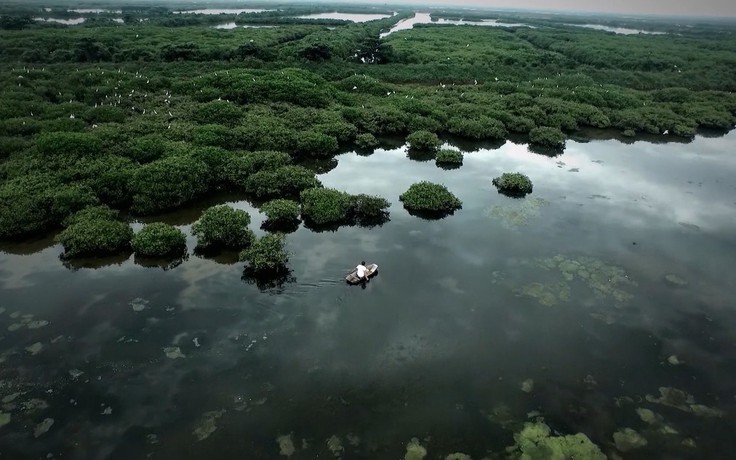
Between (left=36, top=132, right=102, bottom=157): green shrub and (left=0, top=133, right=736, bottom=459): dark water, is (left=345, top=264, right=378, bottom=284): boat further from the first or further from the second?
(left=36, top=132, right=102, bottom=157): green shrub

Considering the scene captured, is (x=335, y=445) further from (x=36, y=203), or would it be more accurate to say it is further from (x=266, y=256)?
(x=36, y=203)

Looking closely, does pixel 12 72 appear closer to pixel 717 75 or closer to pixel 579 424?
pixel 579 424

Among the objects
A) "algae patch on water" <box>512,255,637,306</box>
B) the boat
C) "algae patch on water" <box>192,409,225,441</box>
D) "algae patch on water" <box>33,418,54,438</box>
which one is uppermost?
the boat

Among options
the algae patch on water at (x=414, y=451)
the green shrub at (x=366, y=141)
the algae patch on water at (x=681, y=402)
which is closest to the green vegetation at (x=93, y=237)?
the algae patch on water at (x=414, y=451)

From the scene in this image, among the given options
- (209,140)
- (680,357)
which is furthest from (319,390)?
(209,140)

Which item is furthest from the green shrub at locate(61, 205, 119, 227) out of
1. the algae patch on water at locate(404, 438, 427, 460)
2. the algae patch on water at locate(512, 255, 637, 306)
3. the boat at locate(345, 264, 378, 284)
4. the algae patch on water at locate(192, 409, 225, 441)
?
the algae patch on water at locate(512, 255, 637, 306)

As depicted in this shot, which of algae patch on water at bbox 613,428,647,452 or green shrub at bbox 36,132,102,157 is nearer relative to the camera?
algae patch on water at bbox 613,428,647,452
